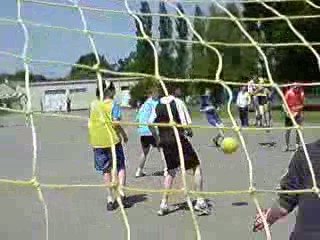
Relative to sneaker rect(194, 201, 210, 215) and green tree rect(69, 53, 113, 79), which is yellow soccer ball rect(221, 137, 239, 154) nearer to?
sneaker rect(194, 201, 210, 215)

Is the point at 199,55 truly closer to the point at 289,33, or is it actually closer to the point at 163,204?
the point at 289,33

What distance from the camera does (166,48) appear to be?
3.28 metres

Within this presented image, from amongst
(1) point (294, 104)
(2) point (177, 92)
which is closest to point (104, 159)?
(1) point (294, 104)

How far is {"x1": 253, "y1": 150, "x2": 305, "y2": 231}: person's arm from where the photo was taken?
2.96 m

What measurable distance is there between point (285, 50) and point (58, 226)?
2255mm

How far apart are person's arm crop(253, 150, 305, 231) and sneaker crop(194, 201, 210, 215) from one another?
8.73ft

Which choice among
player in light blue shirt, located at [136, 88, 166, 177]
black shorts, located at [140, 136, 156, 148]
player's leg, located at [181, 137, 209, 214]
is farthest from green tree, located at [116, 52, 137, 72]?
black shorts, located at [140, 136, 156, 148]

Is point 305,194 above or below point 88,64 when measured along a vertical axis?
below

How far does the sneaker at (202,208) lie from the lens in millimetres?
5884

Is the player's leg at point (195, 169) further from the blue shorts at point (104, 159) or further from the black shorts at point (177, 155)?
the blue shorts at point (104, 159)

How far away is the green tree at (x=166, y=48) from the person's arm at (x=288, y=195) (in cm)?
55

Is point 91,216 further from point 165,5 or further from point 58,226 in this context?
point 165,5

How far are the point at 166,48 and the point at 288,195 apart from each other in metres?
0.73

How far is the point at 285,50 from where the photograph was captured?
14.2 ft
